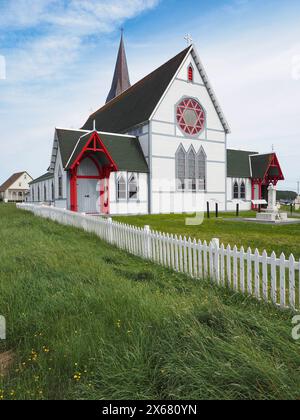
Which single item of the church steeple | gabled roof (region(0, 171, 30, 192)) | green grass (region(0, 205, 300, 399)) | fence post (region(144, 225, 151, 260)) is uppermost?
the church steeple

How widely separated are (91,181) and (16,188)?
6994 centimetres

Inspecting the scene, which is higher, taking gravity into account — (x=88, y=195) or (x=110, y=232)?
(x=88, y=195)

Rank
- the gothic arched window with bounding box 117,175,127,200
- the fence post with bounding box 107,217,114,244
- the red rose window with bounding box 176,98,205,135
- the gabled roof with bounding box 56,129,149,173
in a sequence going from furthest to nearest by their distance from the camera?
the red rose window with bounding box 176,98,205,135 < the gothic arched window with bounding box 117,175,127,200 < the gabled roof with bounding box 56,129,149,173 < the fence post with bounding box 107,217,114,244

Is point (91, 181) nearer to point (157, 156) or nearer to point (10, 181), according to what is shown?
point (157, 156)

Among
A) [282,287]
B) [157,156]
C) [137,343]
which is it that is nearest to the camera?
[137,343]

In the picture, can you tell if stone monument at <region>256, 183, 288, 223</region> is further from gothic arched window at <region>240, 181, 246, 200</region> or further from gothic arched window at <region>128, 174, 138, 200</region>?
gothic arched window at <region>240, 181, 246, 200</region>

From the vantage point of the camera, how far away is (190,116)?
26.5m

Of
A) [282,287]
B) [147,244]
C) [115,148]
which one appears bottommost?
[282,287]

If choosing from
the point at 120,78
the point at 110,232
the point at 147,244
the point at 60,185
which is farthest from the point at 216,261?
the point at 120,78

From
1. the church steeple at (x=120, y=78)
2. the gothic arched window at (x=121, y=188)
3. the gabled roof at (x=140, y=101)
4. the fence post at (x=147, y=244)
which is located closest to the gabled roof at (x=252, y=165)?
the gabled roof at (x=140, y=101)

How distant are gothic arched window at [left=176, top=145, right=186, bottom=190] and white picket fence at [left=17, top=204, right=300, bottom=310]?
14364mm

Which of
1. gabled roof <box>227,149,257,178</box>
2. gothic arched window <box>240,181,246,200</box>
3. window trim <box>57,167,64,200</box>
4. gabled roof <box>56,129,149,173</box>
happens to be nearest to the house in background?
window trim <box>57,167,64,200</box>

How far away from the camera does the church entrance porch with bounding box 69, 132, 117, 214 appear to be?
73.7 feet
